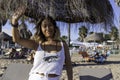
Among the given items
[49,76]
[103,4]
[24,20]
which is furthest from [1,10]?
[49,76]

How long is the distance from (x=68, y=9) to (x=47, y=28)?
3.02 ft

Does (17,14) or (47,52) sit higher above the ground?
(17,14)

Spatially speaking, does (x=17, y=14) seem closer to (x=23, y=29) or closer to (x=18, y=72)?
(x=23, y=29)

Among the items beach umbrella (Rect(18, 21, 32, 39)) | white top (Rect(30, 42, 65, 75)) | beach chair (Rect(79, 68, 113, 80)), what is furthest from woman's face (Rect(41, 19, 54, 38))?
beach chair (Rect(79, 68, 113, 80))

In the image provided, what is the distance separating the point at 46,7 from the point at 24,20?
2.59 feet

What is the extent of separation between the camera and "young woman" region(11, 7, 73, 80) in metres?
2.69

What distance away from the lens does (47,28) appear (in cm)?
282

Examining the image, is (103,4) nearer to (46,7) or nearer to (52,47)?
(46,7)

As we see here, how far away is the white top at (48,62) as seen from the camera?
2686 mm

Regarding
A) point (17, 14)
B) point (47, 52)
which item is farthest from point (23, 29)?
point (47, 52)

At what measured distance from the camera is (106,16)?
3.85m

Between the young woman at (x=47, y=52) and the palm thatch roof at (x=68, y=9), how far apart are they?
57 centimetres

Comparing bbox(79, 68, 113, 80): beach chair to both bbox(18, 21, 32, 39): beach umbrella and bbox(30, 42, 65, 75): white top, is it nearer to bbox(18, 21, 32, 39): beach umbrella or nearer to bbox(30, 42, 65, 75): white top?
bbox(18, 21, 32, 39): beach umbrella

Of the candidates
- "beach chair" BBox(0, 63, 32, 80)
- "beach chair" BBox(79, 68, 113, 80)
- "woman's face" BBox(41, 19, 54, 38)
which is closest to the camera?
"woman's face" BBox(41, 19, 54, 38)
